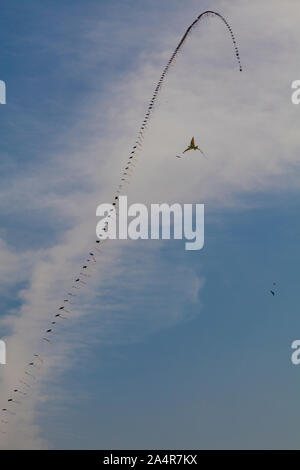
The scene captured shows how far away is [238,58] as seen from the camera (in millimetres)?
112562

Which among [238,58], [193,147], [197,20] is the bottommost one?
[193,147]

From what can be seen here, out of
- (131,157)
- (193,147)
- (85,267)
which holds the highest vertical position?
(193,147)

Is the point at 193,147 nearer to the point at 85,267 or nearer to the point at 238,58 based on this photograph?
the point at 238,58

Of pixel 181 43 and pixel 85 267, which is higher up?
pixel 181 43
